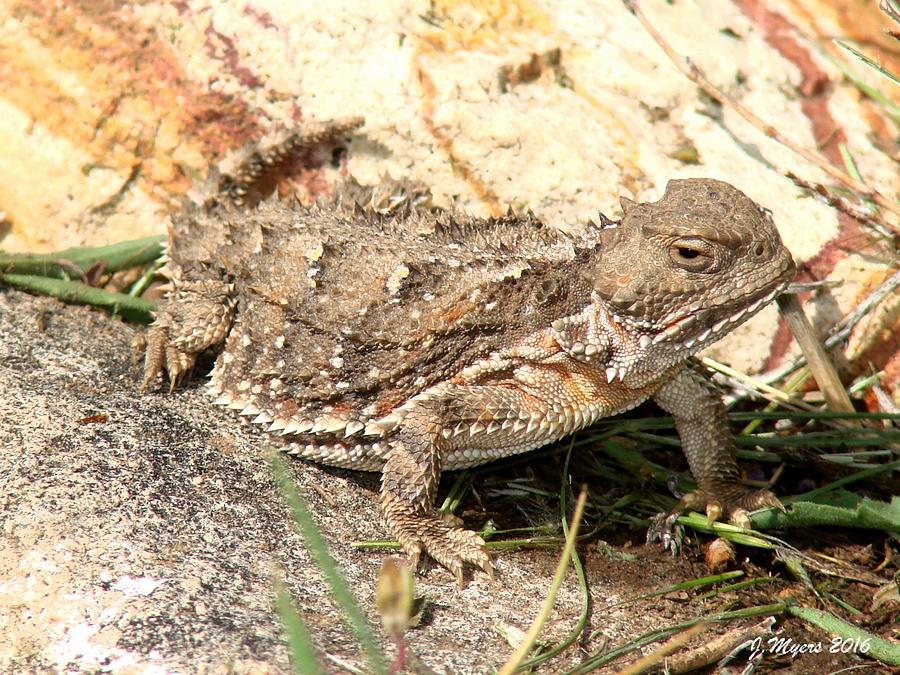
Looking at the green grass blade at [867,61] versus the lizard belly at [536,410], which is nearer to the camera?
the lizard belly at [536,410]

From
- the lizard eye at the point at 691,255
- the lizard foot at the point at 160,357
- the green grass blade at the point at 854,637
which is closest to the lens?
the green grass blade at the point at 854,637

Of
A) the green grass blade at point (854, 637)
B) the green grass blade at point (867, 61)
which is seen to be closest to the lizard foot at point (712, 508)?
the green grass blade at point (854, 637)

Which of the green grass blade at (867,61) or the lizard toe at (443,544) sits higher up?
the green grass blade at (867,61)

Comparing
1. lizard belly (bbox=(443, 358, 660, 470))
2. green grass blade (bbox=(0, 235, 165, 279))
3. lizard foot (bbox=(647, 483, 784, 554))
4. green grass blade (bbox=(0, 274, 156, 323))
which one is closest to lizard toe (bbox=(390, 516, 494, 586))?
lizard belly (bbox=(443, 358, 660, 470))

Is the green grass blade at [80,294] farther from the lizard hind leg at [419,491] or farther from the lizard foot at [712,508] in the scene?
the lizard foot at [712,508]

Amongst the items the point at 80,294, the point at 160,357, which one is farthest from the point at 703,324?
the point at 80,294

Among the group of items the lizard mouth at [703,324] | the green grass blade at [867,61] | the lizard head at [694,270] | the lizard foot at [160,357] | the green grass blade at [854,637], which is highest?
the green grass blade at [867,61]

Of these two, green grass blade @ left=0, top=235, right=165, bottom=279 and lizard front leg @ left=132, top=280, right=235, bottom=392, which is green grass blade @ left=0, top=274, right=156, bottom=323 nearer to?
green grass blade @ left=0, top=235, right=165, bottom=279

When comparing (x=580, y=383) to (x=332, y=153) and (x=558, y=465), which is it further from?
(x=332, y=153)
